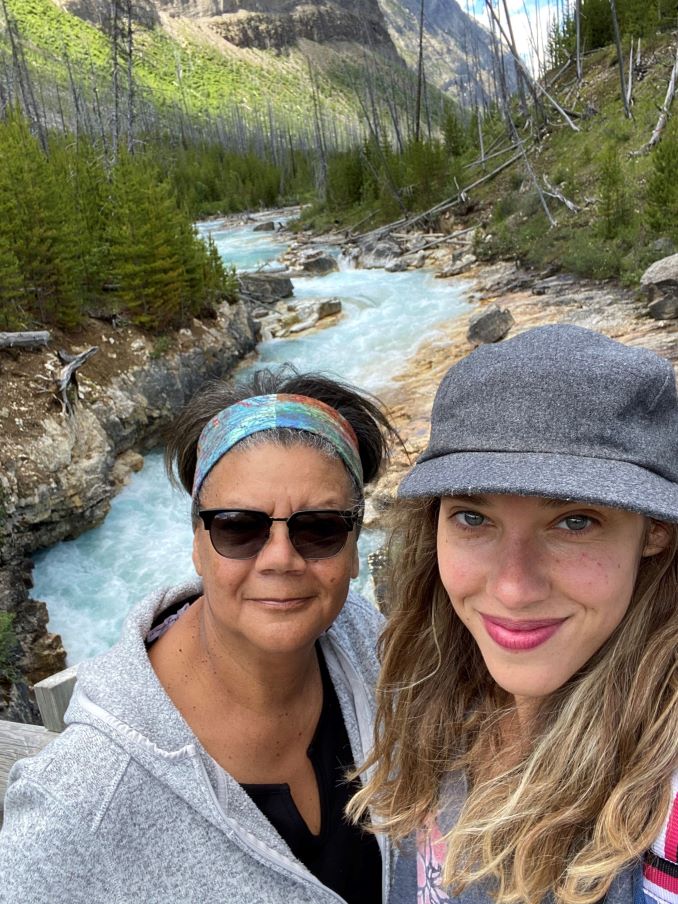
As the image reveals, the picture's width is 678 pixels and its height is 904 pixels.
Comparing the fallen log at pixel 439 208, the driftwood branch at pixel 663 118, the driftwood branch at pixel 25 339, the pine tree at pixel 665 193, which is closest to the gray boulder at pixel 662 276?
the pine tree at pixel 665 193

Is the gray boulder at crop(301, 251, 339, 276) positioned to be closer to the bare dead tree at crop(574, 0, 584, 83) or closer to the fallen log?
the fallen log

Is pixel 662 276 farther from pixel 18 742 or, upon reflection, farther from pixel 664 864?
pixel 664 864

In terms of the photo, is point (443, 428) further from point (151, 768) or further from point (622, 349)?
point (151, 768)

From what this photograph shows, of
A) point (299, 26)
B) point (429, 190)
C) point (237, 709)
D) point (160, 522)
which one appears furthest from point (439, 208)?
point (299, 26)

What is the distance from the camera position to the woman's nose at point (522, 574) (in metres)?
1.03

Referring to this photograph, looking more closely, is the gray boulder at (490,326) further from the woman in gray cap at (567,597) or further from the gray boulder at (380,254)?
the woman in gray cap at (567,597)

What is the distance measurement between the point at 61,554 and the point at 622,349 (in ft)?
29.7

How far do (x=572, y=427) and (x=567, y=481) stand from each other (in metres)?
0.10

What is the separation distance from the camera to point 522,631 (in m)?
1.07

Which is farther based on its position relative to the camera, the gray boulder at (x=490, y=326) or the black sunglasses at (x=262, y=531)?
the gray boulder at (x=490, y=326)

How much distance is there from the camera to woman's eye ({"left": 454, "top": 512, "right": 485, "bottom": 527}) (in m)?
1.10

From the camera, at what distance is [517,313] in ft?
45.9

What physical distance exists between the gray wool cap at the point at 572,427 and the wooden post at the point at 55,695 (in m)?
1.85

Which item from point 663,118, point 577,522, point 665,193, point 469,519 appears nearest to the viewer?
point 577,522
